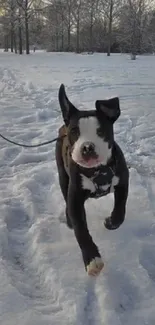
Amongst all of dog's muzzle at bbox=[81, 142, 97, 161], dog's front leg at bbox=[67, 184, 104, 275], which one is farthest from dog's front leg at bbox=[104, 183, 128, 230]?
dog's muzzle at bbox=[81, 142, 97, 161]

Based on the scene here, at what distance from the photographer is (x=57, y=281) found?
9.44 feet

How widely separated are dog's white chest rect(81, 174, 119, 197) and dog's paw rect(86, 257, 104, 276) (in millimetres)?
520

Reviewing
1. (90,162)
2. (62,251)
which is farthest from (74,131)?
(62,251)

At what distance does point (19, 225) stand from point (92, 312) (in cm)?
145

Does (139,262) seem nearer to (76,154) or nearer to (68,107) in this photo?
(76,154)

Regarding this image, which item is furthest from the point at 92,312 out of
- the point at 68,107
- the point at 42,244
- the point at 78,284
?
the point at 68,107

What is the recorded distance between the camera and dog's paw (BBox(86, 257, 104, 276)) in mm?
2752

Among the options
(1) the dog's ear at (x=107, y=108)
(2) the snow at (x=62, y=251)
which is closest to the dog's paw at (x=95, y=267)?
(2) the snow at (x=62, y=251)

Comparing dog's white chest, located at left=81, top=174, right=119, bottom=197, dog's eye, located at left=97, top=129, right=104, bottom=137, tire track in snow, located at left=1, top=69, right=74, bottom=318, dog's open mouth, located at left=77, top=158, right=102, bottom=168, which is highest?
dog's eye, located at left=97, top=129, right=104, bottom=137

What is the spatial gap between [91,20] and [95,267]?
46.6 metres

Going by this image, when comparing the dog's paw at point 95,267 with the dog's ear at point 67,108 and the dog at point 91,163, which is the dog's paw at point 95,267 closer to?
the dog at point 91,163

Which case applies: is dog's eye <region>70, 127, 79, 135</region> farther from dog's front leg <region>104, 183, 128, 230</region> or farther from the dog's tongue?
dog's front leg <region>104, 183, 128, 230</region>

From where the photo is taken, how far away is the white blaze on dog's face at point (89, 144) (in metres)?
2.69

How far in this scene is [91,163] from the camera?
2.75 m
